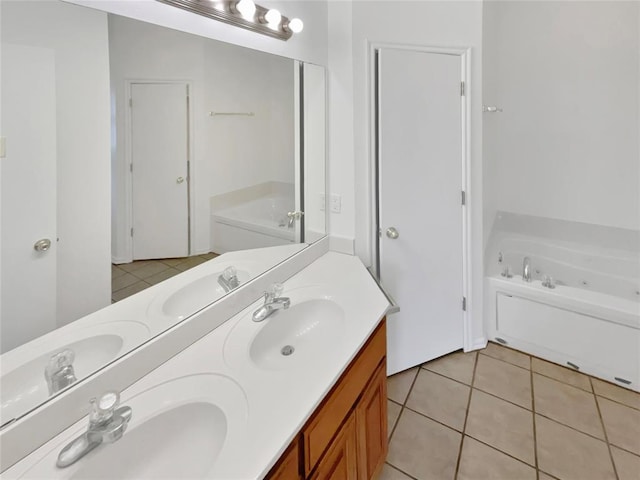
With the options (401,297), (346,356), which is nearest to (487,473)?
(401,297)

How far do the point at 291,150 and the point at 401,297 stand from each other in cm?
108

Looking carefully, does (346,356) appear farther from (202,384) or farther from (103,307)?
(103,307)

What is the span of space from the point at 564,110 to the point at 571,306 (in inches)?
62.1

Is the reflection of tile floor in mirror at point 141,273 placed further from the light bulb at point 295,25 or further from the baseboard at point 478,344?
the baseboard at point 478,344

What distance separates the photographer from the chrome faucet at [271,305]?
1.29m

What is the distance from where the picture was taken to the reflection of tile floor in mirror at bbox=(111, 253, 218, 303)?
3.32 ft

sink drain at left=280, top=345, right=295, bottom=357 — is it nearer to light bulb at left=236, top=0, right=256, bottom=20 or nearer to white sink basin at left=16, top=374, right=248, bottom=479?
white sink basin at left=16, top=374, right=248, bottom=479

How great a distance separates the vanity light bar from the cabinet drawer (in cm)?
132

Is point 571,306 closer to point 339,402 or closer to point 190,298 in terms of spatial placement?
point 339,402

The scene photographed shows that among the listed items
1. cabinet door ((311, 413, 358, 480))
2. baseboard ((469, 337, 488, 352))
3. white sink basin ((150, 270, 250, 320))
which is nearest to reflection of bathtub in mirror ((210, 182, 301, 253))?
white sink basin ((150, 270, 250, 320))

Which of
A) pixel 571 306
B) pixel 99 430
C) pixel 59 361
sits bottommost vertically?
Result: pixel 571 306

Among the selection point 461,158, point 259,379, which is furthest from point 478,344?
point 259,379

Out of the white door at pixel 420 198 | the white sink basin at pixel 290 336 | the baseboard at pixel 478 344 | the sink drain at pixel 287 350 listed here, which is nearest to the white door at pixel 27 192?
the white sink basin at pixel 290 336

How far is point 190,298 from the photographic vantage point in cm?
121
